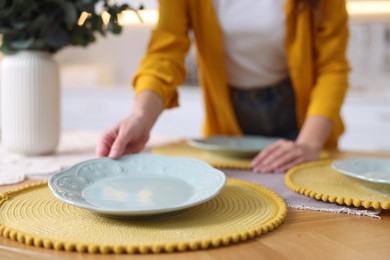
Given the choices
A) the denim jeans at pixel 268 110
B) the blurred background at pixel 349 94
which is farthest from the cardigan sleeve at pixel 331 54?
the blurred background at pixel 349 94

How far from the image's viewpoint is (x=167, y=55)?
4.02 feet

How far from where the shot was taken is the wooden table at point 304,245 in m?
0.54

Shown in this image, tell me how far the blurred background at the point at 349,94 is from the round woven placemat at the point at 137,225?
88.8 inches

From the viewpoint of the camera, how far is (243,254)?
55 cm

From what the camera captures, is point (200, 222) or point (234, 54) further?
point (234, 54)

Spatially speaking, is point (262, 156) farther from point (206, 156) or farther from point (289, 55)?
point (289, 55)

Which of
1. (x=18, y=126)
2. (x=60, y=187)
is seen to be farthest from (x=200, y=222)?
(x=18, y=126)

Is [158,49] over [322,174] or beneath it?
over

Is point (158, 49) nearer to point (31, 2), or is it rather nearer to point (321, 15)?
point (31, 2)

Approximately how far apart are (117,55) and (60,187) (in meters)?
3.41

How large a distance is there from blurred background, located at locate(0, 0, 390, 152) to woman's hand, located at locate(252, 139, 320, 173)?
1.92 m

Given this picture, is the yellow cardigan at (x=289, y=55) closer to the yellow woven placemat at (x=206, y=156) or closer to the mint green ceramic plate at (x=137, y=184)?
the yellow woven placemat at (x=206, y=156)

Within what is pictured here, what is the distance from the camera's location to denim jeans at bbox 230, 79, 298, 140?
4.85ft

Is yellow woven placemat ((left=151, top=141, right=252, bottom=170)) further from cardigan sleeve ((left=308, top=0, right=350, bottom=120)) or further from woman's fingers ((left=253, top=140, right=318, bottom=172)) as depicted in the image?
cardigan sleeve ((left=308, top=0, right=350, bottom=120))
